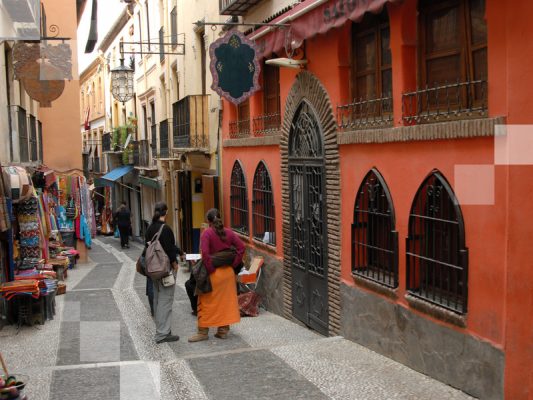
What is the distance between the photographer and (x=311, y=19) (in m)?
8.28

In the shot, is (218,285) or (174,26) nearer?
(218,285)

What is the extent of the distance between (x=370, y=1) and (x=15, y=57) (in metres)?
8.62

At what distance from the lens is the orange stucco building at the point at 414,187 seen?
5.20 meters

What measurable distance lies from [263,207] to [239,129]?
2.17 metres

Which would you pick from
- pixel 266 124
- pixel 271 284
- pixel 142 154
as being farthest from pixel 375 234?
pixel 142 154

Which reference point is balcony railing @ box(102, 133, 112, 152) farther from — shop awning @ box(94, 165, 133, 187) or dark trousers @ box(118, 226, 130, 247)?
dark trousers @ box(118, 226, 130, 247)

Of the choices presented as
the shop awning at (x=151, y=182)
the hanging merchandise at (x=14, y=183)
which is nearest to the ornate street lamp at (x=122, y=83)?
the shop awning at (x=151, y=182)

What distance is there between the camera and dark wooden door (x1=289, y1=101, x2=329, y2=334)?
8.91m

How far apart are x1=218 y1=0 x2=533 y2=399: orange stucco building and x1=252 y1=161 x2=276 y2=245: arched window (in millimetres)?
690

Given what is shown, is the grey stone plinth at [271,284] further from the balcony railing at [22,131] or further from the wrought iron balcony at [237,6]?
the balcony railing at [22,131]

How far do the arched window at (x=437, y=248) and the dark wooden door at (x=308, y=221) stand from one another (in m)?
2.27

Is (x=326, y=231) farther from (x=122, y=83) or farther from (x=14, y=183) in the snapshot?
(x=122, y=83)

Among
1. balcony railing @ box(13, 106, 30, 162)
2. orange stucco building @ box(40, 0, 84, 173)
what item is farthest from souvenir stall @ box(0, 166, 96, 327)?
orange stucco building @ box(40, 0, 84, 173)

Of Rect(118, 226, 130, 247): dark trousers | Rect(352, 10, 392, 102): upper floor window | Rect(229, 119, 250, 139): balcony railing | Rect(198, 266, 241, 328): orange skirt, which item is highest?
Rect(352, 10, 392, 102): upper floor window
